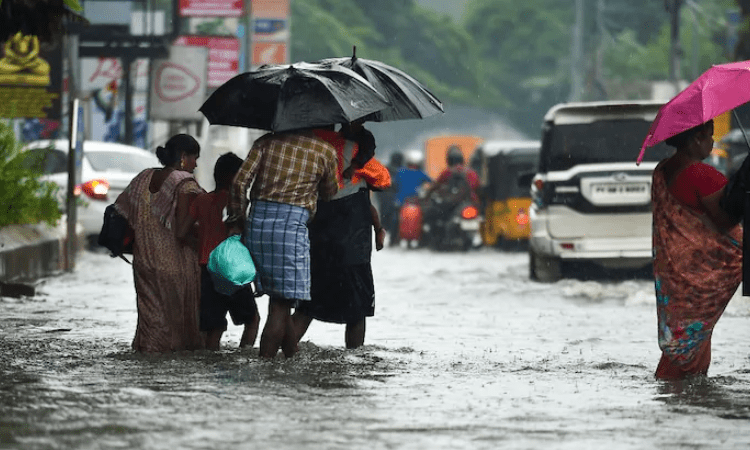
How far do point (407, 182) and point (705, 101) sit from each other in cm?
1952

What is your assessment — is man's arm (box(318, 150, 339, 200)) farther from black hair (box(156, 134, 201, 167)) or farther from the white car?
the white car

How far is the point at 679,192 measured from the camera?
8.71 m

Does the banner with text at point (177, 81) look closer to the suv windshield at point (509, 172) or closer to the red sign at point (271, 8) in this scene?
the suv windshield at point (509, 172)

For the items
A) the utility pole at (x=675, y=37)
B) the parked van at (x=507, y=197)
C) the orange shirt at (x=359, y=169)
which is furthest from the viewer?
the utility pole at (x=675, y=37)

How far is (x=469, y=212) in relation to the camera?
26266 millimetres

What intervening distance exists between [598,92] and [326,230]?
77.5 meters

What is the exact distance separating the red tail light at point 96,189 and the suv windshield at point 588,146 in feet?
24.5

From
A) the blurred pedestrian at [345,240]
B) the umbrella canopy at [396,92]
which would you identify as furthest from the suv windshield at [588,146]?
the blurred pedestrian at [345,240]

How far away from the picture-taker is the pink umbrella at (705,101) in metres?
8.67

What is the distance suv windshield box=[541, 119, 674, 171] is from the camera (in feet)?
58.1

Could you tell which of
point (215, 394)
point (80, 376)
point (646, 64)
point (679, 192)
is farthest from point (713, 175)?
point (646, 64)

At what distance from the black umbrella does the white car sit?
12221 millimetres

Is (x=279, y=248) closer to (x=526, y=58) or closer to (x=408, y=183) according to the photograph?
(x=408, y=183)

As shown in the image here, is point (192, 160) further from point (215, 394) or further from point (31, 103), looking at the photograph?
point (31, 103)
